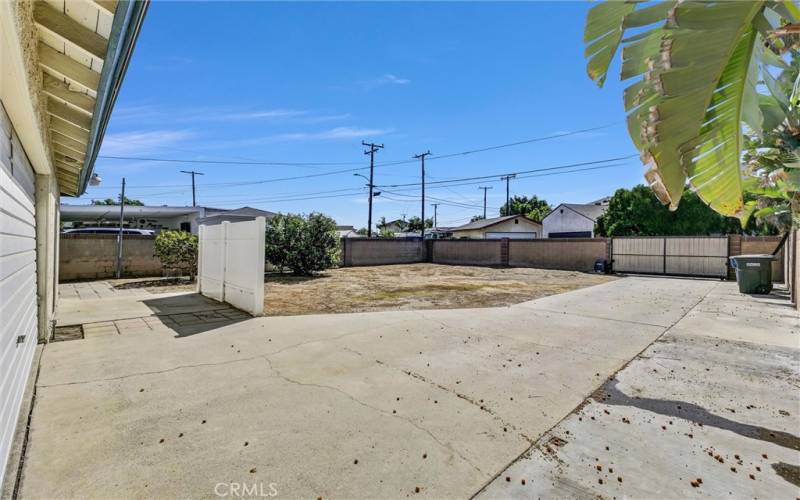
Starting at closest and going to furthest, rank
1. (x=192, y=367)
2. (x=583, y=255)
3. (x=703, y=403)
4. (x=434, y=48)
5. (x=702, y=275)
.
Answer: (x=703, y=403), (x=192, y=367), (x=434, y=48), (x=702, y=275), (x=583, y=255)

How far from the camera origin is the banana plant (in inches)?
64.3

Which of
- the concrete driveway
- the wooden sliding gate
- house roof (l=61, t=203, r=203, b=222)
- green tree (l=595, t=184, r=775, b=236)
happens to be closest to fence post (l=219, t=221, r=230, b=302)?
the concrete driveway

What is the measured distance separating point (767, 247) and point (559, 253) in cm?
785

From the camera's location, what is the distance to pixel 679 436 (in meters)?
2.77

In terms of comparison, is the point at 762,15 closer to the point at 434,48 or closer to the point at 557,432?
the point at 557,432

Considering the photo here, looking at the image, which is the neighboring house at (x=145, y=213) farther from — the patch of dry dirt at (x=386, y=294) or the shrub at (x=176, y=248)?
the patch of dry dirt at (x=386, y=294)

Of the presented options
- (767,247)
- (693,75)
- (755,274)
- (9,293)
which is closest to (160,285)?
(9,293)

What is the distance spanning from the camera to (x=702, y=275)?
14.9m

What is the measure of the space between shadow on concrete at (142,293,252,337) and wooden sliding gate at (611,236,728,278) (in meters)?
17.0

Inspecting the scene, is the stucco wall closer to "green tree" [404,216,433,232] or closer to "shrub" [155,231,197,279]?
"green tree" [404,216,433,232]

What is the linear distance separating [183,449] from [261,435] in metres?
0.51

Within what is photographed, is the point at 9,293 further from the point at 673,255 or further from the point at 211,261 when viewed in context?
the point at 673,255

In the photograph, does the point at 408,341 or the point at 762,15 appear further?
the point at 408,341

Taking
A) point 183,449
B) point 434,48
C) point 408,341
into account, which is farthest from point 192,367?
point 434,48
